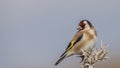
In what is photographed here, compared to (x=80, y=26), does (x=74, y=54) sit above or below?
below

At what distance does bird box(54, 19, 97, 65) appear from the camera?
2.08 meters

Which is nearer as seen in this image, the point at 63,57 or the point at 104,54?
the point at 104,54

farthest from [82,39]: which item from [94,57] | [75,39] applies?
[94,57]

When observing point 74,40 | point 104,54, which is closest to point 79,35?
point 74,40

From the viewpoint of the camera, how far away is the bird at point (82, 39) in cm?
208

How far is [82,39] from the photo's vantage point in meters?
2.17

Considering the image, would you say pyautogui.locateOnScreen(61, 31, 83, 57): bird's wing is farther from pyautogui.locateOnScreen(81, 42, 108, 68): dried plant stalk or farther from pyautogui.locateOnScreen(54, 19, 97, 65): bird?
pyautogui.locateOnScreen(81, 42, 108, 68): dried plant stalk

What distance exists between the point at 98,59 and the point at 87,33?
0.56 meters

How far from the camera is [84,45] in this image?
2.15 m

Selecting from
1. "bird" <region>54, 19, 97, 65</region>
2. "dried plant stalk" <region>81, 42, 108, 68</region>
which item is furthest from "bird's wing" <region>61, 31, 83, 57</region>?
"dried plant stalk" <region>81, 42, 108, 68</region>

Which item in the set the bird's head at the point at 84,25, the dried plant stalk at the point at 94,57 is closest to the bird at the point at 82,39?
the bird's head at the point at 84,25

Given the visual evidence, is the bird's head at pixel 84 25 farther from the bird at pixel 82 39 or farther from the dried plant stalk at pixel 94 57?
the dried plant stalk at pixel 94 57

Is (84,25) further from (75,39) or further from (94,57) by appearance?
(94,57)

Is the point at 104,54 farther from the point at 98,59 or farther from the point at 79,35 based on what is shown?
the point at 79,35
